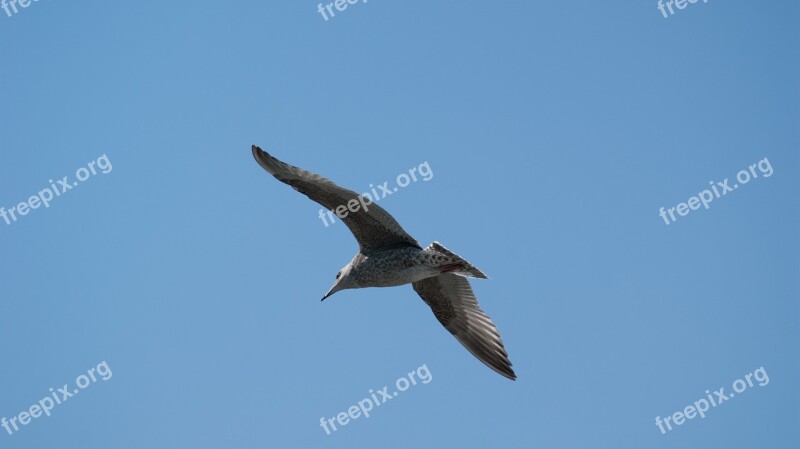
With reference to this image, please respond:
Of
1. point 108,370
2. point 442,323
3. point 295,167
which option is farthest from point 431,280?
point 108,370

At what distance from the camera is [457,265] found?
15.4 metres

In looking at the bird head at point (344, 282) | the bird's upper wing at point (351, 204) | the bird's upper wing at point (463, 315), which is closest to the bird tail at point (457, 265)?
the bird's upper wing at point (351, 204)

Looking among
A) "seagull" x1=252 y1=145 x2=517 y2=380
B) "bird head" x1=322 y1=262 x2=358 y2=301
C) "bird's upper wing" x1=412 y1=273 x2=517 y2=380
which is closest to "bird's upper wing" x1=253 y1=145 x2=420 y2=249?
"seagull" x1=252 y1=145 x2=517 y2=380

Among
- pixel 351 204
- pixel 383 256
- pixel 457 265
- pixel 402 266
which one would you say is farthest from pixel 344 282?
pixel 457 265

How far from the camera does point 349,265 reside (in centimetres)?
1664

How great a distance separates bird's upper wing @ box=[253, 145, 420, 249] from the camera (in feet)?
49.5

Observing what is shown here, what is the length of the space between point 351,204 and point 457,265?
6.62 ft

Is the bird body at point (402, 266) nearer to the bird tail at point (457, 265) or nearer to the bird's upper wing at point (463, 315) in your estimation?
the bird tail at point (457, 265)

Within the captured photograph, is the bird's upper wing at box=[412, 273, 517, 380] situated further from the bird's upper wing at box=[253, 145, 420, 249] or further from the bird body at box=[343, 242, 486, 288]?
the bird's upper wing at box=[253, 145, 420, 249]

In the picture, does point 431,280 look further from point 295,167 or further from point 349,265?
point 295,167

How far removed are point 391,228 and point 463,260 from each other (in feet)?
4.85

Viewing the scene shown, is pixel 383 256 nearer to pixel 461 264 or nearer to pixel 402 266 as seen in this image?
pixel 402 266

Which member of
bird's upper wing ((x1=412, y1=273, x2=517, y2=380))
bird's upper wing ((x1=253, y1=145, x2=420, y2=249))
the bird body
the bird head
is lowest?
bird's upper wing ((x1=412, y1=273, x2=517, y2=380))

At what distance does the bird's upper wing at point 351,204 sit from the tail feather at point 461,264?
62 centimetres
